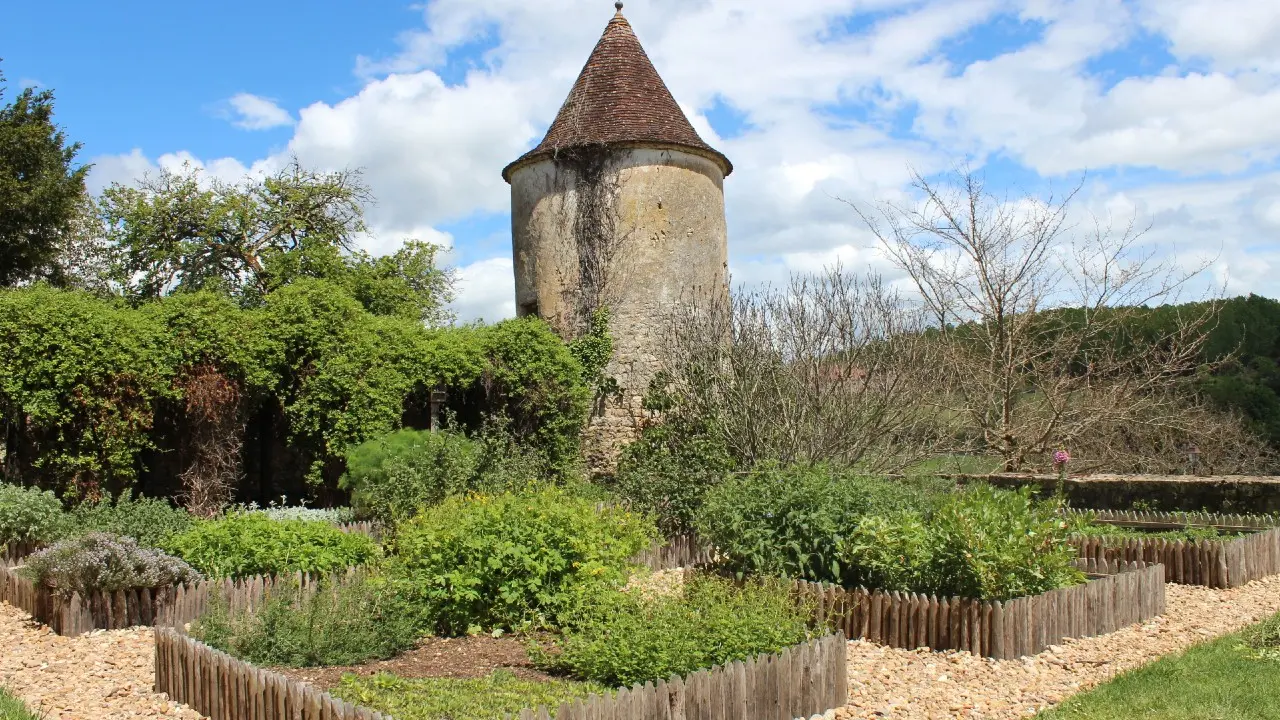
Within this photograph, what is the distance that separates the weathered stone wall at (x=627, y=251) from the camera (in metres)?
15.9

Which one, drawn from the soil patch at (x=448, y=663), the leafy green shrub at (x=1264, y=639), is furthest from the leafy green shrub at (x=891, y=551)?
the soil patch at (x=448, y=663)

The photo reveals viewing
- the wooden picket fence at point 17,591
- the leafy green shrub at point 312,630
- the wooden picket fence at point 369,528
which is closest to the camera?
the leafy green shrub at point 312,630

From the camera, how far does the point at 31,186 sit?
1786cm

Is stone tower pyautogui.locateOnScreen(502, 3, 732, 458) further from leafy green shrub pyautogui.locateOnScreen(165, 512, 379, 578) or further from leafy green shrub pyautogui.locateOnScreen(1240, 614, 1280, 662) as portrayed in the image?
leafy green shrub pyautogui.locateOnScreen(1240, 614, 1280, 662)

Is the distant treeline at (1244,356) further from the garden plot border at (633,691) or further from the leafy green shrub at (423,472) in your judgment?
the garden plot border at (633,691)

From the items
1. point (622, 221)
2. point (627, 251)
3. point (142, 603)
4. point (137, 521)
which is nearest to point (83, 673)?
point (142, 603)

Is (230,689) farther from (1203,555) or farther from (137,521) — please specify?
(1203,555)

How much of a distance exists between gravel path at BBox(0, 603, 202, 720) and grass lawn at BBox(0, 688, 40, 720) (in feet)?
0.36

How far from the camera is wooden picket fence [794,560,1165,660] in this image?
687 cm

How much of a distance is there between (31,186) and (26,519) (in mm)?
10458

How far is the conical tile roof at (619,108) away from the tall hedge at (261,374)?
A: 10.9ft

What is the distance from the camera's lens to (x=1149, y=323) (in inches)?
874

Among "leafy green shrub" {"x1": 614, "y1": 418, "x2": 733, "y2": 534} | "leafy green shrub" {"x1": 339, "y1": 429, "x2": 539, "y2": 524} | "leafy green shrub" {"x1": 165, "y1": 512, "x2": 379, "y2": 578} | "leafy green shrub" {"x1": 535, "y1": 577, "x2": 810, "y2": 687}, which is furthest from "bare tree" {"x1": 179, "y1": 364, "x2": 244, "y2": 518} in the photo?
"leafy green shrub" {"x1": 535, "y1": 577, "x2": 810, "y2": 687}

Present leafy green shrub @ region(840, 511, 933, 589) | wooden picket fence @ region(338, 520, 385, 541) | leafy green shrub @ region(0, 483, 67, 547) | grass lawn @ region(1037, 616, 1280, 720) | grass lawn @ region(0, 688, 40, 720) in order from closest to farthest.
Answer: grass lawn @ region(0, 688, 40, 720)
grass lawn @ region(1037, 616, 1280, 720)
leafy green shrub @ region(840, 511, 933, 589)
leafy green shrub @ region(0, 483, 67, 547)
wooden picket fence @ region(338, 520, 385, 541)
